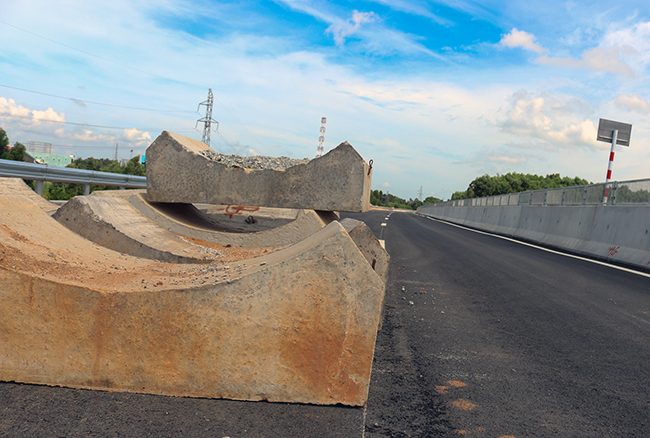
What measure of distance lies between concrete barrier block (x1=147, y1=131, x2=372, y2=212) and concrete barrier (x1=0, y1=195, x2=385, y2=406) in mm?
3287

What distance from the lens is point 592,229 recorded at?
40.0 ft

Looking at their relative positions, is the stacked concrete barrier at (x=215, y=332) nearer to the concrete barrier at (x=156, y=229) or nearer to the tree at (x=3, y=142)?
the concrete barrier at (x=156, y=229)

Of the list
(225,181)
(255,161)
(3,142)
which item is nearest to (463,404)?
(225,181)

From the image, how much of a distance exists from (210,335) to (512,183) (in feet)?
355

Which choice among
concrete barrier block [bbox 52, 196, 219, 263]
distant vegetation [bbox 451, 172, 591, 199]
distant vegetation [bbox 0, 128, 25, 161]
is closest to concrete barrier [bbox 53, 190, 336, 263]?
concrete barrier block [bbox 52, 196, 219, 263]

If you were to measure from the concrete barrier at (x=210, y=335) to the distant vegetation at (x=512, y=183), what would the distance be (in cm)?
9992

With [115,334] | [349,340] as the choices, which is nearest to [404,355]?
[349,340]

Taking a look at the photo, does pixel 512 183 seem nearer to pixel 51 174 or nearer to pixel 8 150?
pixel 8 150

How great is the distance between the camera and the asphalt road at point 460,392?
7.40ft

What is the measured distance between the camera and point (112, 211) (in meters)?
5.39

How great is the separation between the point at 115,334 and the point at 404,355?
2.05 meters

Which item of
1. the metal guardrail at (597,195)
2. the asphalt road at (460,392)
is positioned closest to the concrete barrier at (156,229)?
the asphalt road at (460,392)

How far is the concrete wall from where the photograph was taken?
10094 mm

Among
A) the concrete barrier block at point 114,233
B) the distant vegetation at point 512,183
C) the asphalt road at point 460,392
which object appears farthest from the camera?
the distant vegetation at point 512,183
